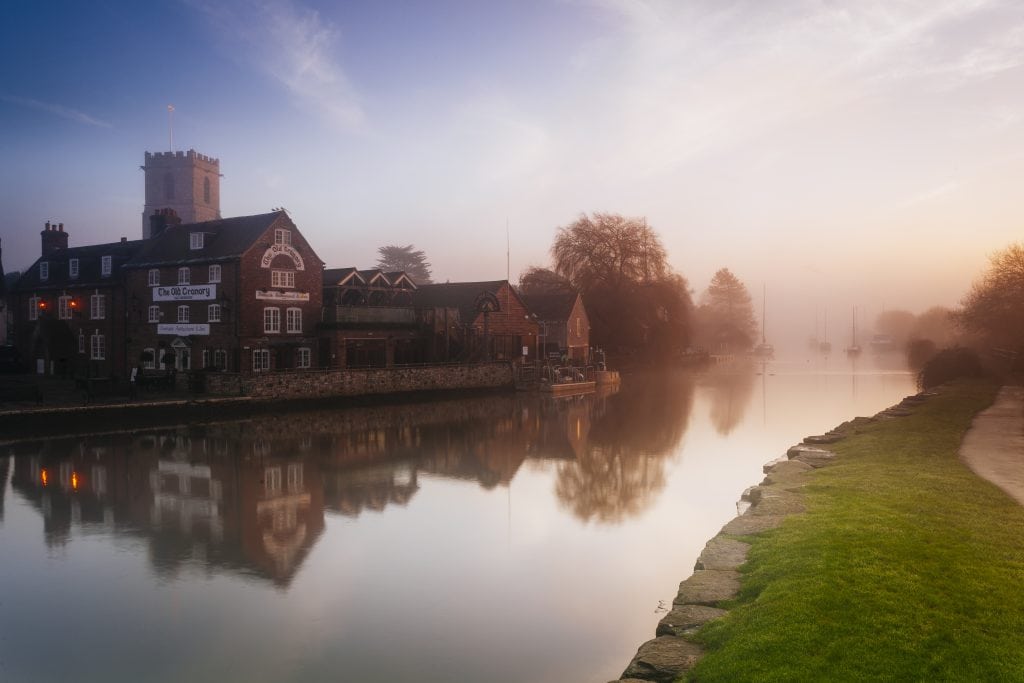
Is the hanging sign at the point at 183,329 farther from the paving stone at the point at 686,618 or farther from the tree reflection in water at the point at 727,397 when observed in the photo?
the paving stone at the point at 686,618

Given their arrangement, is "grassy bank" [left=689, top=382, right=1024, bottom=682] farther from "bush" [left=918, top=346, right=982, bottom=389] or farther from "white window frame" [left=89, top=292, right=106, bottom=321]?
"bush" [left=918, top=346, right=982, bottom=389]

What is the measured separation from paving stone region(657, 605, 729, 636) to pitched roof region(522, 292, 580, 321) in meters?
54.9

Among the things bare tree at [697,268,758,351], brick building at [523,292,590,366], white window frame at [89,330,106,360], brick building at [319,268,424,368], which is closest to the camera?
brick building at [319,268,424,368]

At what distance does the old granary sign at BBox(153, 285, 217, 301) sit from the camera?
42.5m

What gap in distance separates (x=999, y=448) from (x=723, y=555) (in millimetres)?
11657

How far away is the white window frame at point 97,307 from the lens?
158ft

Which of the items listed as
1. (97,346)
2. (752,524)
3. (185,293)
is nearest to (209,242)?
(185,293)

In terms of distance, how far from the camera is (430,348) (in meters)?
51.0

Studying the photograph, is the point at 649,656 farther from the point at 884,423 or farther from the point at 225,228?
the point at 225,228

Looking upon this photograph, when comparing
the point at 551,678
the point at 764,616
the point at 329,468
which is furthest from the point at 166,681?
the point at 329,468

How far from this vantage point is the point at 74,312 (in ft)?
161

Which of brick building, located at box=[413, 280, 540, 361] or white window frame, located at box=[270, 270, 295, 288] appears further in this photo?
brick building, located at box=[413, 280, 540, 361]

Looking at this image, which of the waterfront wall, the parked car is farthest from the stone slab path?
the parked car

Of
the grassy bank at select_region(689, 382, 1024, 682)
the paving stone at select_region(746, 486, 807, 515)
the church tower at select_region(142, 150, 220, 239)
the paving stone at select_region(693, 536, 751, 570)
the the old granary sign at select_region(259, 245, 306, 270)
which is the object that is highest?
the church tower at select_region(142, 150, 220, 239)
